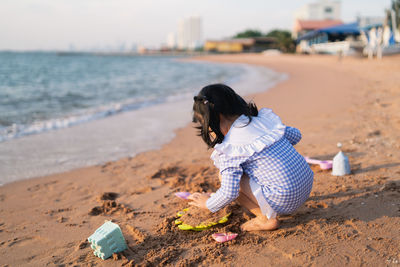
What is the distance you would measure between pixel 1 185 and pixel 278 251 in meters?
2.89

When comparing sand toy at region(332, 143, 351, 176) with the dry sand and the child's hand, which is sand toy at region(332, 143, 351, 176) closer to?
the dry sand

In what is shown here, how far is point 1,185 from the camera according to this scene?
3.26 m

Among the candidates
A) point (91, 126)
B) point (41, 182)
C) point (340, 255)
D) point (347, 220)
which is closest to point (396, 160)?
point (347, 220)

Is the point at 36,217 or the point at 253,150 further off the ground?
the point at 253,150

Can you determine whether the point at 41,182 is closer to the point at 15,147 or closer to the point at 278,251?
the point at 15,147

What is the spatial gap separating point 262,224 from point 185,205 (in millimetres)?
754

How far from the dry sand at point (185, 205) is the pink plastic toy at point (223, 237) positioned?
0.13 feet

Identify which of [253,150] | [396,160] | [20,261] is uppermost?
[253,150]

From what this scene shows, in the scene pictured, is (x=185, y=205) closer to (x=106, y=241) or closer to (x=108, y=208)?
(x=108, y=208)

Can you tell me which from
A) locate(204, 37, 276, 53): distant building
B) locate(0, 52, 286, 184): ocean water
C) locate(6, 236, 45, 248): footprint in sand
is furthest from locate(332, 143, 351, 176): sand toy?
locate(204, 37, 276, 53): distant building

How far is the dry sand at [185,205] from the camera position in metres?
1.91

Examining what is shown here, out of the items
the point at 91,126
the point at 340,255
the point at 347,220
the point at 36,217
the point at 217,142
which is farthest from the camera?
the point at 91,126

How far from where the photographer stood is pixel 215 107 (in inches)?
72.9

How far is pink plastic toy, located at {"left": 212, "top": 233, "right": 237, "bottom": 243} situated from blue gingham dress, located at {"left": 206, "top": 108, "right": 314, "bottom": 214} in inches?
8.0
